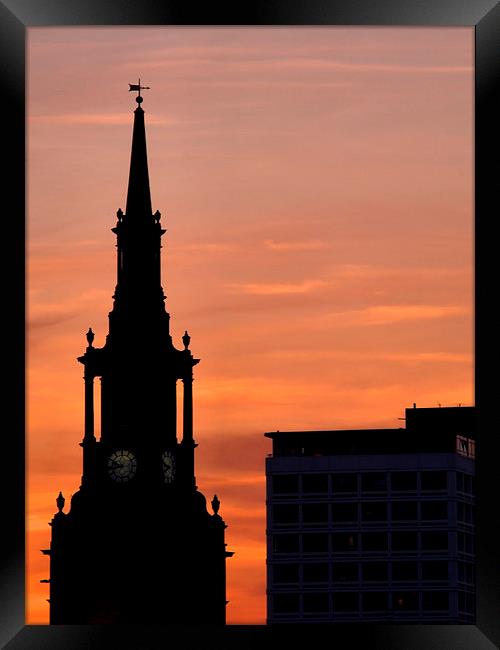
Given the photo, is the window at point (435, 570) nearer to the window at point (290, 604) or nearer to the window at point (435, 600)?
the window at point (435, 600)

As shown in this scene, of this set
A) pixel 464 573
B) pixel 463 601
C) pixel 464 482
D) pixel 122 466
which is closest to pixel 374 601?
pixel 463 601

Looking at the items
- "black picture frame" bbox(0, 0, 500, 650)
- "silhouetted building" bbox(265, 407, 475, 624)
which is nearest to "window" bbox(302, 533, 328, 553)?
"silhouetted building" bbox(265, 407, 475, 624)

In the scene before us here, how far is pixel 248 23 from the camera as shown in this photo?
28.6 feet

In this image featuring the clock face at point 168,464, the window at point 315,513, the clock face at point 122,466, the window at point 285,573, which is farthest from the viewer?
the window at point 315,513

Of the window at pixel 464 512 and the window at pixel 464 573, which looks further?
the window at pixel 464 512

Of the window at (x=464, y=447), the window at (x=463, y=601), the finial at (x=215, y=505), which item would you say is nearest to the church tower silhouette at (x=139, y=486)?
the finial at (x=215, y=505)

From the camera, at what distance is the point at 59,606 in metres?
65.6

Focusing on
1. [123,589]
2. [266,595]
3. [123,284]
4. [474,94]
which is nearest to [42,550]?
[123,589]

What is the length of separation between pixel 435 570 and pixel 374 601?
183 inches

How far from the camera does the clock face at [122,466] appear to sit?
250 feet

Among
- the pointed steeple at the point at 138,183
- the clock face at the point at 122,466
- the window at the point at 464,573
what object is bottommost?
the window at the point at 464,573

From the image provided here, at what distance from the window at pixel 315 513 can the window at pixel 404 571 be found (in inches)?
215

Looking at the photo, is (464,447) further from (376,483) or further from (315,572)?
(315,572)

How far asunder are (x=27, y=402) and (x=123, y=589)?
6236 cm
